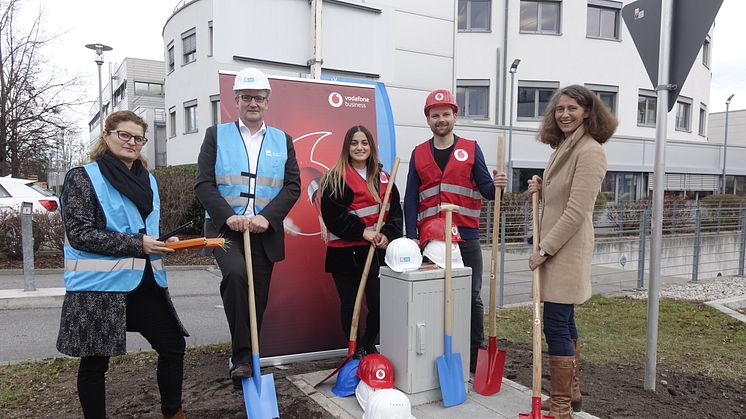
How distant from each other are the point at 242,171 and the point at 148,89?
134 feet

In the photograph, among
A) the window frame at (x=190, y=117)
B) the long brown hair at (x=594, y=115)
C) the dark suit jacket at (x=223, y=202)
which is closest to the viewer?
the long brown hair at (x=594, y=115)

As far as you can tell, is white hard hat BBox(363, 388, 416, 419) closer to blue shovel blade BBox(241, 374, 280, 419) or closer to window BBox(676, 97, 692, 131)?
blue shovel blade BBox(241, 374, 280, 419)

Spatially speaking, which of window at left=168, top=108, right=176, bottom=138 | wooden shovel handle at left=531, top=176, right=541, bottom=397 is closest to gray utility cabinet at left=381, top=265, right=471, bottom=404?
wooden shovel handle at left=531, top=176, right=541, bottom=397

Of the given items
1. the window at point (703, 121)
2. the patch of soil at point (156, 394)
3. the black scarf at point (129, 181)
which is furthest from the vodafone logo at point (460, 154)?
the window at point (703, 121)

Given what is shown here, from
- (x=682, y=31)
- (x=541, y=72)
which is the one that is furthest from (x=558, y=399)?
(x=541, y=72)

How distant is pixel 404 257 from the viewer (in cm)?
339

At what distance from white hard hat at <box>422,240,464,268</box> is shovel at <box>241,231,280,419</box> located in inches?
48.4

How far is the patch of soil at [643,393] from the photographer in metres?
3.46

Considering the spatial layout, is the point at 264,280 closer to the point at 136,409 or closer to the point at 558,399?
the point at 136,409

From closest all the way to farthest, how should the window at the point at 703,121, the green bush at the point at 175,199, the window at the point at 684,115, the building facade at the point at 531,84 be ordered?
the green bush at the point at 175,199, the building facade at the point at 531,84, the window at the point at 684,115, the window at the point at 703,121

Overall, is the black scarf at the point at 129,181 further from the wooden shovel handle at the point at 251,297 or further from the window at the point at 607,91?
the window at the point at 607,91

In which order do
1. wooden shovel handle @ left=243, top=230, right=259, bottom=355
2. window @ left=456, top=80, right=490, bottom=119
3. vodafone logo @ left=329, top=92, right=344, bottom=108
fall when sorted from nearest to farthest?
1. wooden shovel handle @ left=243, top=230, right=259, bottom=355
2. vodafone logo @ left=329, top=92, right=344, bottom=108
3. window @ left=456, top=80, right=490, bottom=119

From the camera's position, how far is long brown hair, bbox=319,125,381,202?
3756mm

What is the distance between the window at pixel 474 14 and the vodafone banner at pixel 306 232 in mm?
16896
